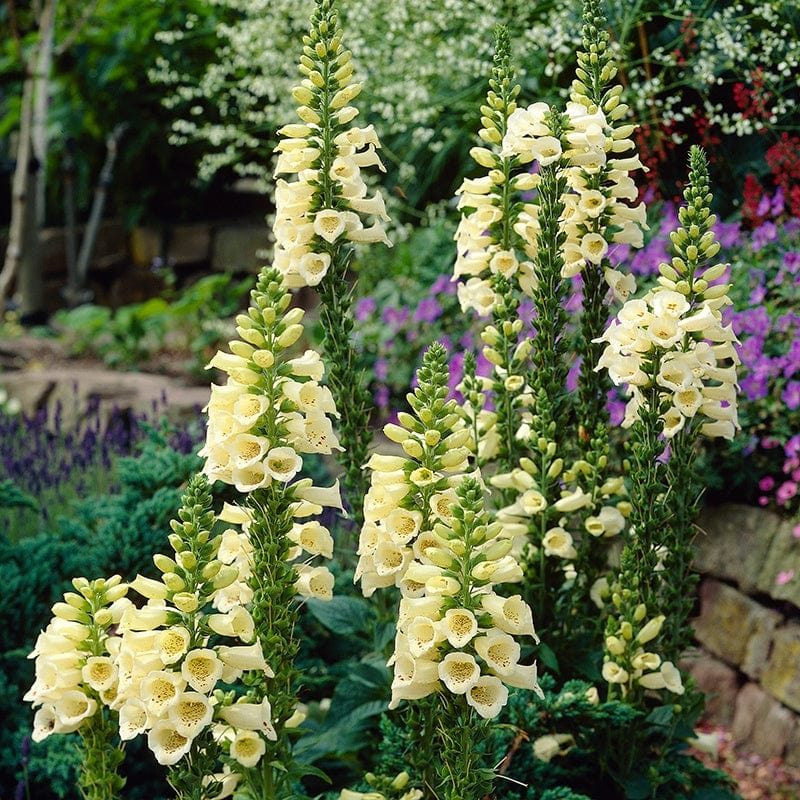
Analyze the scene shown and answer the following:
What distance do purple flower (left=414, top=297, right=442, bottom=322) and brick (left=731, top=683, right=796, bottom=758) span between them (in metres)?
2.09

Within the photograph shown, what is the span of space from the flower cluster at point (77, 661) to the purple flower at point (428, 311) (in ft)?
10.5

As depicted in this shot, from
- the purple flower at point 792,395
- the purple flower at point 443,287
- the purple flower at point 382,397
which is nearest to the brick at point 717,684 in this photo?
the purple flower at point 792,395

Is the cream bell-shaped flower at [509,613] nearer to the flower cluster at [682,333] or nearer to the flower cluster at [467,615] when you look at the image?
the flower cluster at [467,615]

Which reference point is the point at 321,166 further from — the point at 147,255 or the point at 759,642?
the point at 147,255

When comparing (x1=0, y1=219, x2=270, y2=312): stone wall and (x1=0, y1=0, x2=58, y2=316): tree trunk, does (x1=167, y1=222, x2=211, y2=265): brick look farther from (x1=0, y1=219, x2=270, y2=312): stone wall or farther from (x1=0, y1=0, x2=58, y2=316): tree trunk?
(x1=0, y1=0, x2=58, y2=316): tree trunk

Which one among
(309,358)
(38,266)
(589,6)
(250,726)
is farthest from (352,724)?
(38,266)

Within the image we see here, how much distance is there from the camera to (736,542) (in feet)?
11.6

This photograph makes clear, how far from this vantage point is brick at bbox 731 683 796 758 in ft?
11.1


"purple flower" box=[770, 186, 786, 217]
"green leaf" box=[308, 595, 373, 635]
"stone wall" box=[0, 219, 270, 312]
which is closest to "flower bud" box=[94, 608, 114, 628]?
"green leaf" box=[308, 595, 373, 635]

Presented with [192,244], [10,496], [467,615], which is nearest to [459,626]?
[467,615]

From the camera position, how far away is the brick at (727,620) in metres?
3.49

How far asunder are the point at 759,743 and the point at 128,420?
3.49 metres

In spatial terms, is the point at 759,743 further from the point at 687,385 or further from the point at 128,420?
the point at 128,420

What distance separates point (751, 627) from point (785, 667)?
7.7 inches
